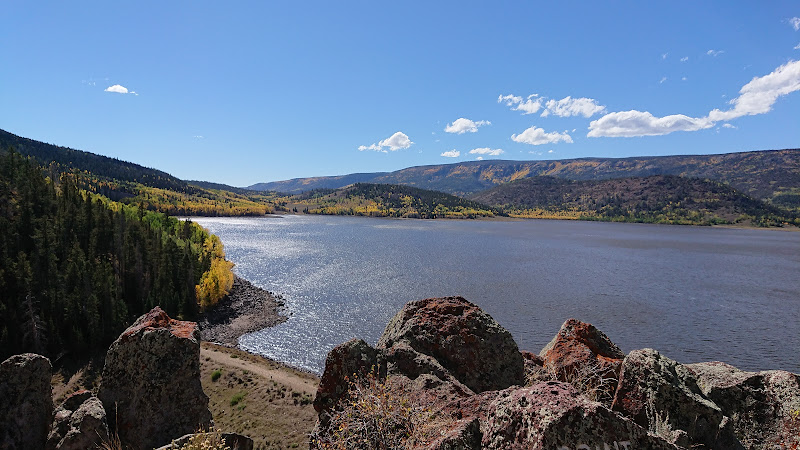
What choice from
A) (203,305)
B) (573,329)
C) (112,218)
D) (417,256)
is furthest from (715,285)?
(112,218)

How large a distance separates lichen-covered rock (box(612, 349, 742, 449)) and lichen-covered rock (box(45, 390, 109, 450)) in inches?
544

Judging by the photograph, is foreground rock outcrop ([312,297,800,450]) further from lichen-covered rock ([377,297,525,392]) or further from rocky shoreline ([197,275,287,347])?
rocky shoreline ([197,275,287,347])

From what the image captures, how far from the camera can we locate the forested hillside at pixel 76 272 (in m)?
46.8

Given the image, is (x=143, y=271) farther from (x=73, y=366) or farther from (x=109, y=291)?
(x=73, y=366)

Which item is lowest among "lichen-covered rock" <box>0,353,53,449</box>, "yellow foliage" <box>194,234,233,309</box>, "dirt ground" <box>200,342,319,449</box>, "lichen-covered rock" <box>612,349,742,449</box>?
"dirt ground" <box>200,342,319,449</box>

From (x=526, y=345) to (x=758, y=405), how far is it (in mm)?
42058

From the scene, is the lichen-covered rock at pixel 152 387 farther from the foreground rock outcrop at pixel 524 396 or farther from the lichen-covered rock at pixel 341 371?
the foreground rock outcrop at pixel 524 396

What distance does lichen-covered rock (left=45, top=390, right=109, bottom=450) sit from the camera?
38.0 ft

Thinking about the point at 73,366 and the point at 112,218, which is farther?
the point at 112,218

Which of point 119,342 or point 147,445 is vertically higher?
point 119,342

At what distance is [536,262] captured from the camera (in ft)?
372

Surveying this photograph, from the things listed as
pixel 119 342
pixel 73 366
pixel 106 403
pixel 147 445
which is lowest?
pixel 73 366

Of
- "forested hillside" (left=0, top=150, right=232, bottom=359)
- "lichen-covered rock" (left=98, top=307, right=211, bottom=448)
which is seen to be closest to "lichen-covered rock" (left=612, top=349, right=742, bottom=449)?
"lichen-covered rock" (left=98, top=307, right=211, bottom=448)

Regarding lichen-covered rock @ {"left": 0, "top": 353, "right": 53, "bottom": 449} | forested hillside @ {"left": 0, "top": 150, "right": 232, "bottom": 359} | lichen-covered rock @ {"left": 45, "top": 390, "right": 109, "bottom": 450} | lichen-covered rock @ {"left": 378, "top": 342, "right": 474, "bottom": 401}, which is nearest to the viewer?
lichen-covered rock @ {"left": 378, "top": 342, "right": 474, "bottom": 401}
